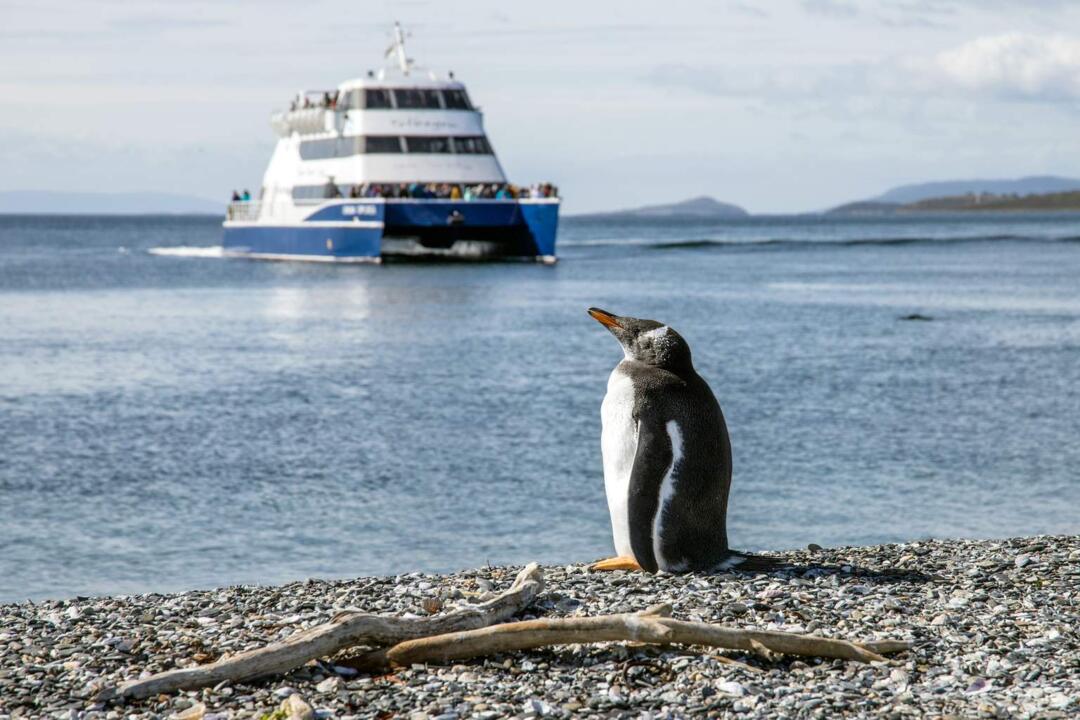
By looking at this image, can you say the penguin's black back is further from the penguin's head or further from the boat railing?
the boat railing

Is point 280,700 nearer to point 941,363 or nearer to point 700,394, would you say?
point 700,394

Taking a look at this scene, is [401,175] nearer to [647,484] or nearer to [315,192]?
[315,192]

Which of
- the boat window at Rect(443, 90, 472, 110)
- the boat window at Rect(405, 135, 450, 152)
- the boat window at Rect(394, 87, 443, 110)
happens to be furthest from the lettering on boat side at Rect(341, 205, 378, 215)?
the boat window at Rect(443, 90, 472, 110)

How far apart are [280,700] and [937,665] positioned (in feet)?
8.66

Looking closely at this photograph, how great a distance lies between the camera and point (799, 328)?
3438 centimetres

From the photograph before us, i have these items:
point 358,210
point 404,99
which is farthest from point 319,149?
point 358,210

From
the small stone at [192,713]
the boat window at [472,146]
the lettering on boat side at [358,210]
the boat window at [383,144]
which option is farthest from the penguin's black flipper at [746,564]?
the boat window at [472,146]

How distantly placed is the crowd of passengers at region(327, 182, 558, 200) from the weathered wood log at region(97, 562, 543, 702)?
44808mm

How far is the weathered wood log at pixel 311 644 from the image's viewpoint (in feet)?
17.4

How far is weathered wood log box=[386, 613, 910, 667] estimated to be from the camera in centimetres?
554

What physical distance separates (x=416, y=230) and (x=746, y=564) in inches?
1809

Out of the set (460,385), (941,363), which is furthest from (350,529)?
(941,363)

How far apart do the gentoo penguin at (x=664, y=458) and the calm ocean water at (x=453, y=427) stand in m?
3.94

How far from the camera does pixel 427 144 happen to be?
174ft
